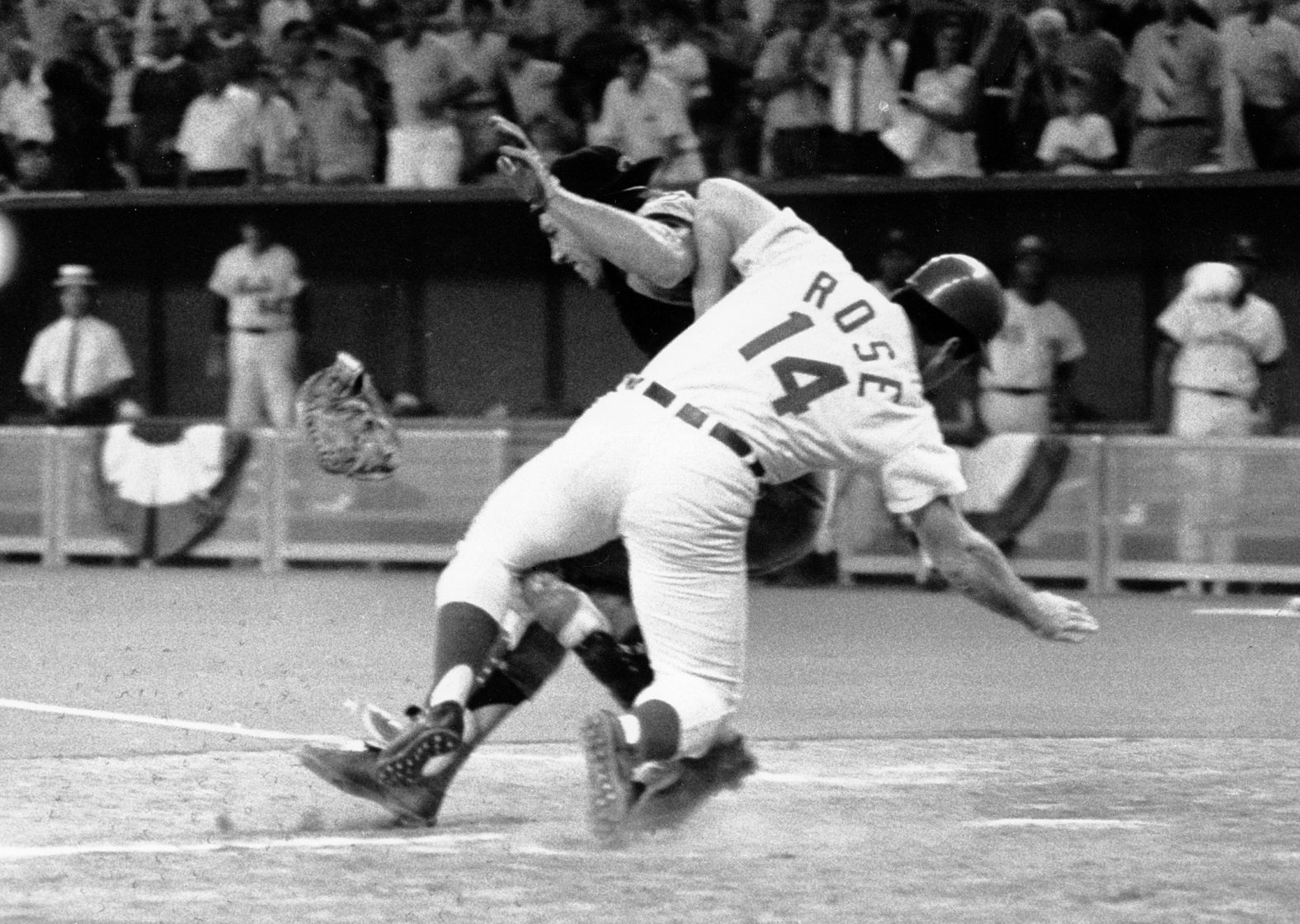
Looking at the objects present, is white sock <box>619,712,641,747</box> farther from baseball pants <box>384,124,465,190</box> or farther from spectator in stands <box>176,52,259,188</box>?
spectator in stands <box>176,52,259,188</box>

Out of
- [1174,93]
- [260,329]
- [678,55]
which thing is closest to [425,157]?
[260,329]

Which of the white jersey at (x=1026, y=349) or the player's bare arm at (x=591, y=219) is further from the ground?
the player's bare arm at (x=591, y=219)

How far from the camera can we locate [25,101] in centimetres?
1894

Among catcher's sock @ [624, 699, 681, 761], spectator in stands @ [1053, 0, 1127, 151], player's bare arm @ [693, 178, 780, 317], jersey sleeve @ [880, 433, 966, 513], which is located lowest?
catcher's sock @ [624, 699, 681, 761]

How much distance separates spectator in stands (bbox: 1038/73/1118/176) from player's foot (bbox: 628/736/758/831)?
1024cm

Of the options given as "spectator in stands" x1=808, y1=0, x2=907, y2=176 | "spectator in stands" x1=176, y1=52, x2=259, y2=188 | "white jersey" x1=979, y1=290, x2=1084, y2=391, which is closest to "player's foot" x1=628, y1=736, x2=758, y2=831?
"white jersey" x1=979, y1=290, x2=1084, y2=391

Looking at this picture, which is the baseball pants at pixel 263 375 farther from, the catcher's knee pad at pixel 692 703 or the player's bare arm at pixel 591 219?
the catcher's knee pad at pixel 692 703

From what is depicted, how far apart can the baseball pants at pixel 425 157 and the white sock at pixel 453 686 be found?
1186cm

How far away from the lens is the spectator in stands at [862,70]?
16.1 meters

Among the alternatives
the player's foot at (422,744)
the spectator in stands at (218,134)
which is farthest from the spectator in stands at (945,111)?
the player's foot at (422,744)

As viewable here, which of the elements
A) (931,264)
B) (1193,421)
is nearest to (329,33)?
(1193,421)

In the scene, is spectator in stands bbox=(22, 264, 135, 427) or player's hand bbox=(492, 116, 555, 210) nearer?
player's hand bbox=(492, 116, 555, 210)

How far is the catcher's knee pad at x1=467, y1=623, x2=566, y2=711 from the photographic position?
6613 millimetres

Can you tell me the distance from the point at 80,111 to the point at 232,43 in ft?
5.17
